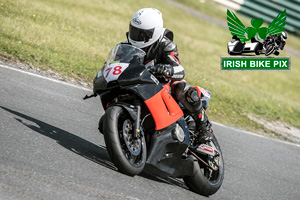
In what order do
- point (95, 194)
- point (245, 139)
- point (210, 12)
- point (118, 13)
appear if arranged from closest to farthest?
point (95, 194) < point (245, 139) < point (118, 13) < point (210, 12)

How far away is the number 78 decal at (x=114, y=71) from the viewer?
15.5ft

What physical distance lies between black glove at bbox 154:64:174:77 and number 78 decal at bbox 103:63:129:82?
320mm

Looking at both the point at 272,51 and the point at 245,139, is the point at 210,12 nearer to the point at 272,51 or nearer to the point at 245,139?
the point at 272,51

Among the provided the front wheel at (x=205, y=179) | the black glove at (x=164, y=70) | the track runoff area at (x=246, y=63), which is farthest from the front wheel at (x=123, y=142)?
the track runoff area at (x=246, y=63)

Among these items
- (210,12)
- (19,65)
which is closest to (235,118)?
(19,65)

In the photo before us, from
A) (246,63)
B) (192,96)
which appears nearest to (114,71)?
(192,96)

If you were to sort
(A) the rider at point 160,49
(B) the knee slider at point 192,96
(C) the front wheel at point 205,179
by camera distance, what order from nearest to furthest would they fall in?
(A) the rider at point 160,49
(B) the knee slider at point 192,96
(C) the front wheel at point 205,179

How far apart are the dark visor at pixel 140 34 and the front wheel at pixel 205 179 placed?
143 cm

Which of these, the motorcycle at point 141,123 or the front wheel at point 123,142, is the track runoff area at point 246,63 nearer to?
the motorcycle at point 141,123

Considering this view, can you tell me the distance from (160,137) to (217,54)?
16295mm

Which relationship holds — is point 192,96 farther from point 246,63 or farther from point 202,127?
point 246,63

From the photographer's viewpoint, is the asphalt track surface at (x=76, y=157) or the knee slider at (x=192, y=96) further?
the knee slider at (x=192, y=96)

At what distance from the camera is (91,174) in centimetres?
461

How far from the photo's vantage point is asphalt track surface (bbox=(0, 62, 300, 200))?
4152 millimetres
